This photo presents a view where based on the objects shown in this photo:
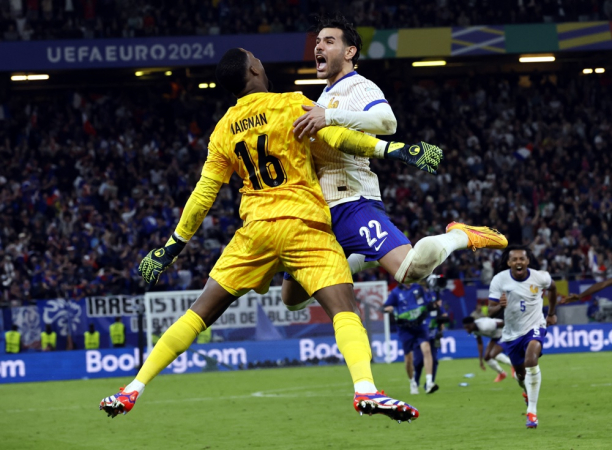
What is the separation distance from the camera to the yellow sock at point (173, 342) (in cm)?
667

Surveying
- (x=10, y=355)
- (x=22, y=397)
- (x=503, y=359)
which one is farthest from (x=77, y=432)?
(x=10, y=355)

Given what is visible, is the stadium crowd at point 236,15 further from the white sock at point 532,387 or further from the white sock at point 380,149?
the white sock at point 380,149

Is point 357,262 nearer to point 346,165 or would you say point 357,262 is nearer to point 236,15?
point 346,165

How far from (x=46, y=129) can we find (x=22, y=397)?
13.9 meters

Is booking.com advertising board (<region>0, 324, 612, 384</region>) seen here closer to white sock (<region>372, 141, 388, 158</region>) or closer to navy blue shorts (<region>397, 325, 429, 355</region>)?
navy blue shorts (<region>397, 325, 429, 355</region>)

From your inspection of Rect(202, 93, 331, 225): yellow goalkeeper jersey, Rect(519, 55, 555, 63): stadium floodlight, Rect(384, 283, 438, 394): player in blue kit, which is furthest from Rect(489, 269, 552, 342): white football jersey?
Rect(519, 55, 555, 63): stadium floodlight

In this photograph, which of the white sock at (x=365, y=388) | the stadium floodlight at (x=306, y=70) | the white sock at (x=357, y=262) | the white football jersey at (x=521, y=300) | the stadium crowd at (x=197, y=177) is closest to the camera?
the white sock at (x=365, y=388)

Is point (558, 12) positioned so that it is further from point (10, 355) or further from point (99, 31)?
point (10, 355)

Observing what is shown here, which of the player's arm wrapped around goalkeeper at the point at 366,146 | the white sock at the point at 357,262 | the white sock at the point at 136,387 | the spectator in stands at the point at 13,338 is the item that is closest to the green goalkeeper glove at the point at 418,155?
the player's arm wrapped around goalkeeper at the point at 366,146

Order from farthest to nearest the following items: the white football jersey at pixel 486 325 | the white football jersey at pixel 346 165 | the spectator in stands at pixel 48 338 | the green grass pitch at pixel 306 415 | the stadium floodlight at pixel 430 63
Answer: the stadium floodlight at pixel 430 63 → the spectator in stands at pixel 48 338 → the white football jersey at pixel 486 325 → the green grass pitch at pixel 306 415 → the white football jersey at pixel 346 165

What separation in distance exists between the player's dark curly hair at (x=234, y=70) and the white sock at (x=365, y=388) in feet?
6.89

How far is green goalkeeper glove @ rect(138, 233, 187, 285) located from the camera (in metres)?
7.07

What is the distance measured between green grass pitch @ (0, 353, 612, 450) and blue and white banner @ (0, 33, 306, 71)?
11.3 meters

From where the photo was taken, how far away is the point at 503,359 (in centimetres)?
1772
